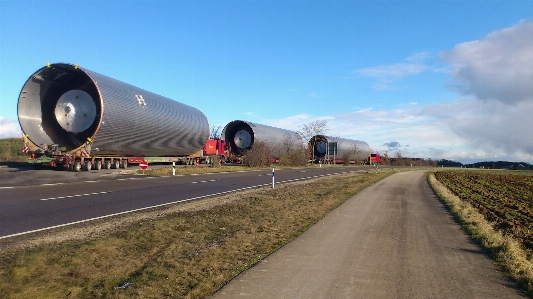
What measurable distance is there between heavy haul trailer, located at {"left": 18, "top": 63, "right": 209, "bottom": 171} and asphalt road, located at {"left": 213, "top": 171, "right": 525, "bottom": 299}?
19.3m

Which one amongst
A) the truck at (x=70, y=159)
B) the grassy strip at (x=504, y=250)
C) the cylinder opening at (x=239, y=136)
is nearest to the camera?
the grassy strip at (x=504, y=250)

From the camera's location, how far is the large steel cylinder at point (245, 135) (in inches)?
1756

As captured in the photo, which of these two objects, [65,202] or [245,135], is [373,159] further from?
[65,202]

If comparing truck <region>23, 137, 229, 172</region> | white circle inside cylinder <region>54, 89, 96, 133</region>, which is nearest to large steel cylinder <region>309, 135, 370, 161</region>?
truck <region>23, 137, 229, 172</region>

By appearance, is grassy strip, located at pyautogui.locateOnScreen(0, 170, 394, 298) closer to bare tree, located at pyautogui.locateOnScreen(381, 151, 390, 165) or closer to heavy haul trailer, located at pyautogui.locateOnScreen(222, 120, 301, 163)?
heavy haul trailer, located at pyautogui.locateOnScreen(222, 120, 301, 163)

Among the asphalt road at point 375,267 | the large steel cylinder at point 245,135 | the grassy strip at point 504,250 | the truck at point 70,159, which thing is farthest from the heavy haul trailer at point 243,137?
the asphalt road at point 375,267

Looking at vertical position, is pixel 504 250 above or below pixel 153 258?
above

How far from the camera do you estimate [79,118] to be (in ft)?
81.9

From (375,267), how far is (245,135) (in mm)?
40333

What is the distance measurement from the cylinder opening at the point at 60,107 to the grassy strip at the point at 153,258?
17.7 m

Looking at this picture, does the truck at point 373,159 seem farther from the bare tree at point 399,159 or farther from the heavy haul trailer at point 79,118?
the heavy haul trailer at point 79,118

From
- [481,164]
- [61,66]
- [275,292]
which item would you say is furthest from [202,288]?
[481,164]

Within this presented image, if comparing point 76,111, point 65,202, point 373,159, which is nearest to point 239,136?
point 76,111

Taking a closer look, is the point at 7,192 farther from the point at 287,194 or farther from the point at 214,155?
the point at 214,155
